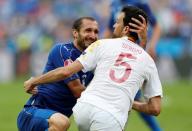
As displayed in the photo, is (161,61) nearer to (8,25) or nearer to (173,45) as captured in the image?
(173,45)

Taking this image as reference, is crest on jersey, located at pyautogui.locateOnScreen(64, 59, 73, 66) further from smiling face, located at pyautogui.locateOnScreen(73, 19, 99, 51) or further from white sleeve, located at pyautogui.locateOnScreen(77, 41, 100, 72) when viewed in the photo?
white sleeve, located at pyautogui.locateOnScreen(77, 41, 100, 72)

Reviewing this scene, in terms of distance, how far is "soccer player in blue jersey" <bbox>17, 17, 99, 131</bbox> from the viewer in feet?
25.1

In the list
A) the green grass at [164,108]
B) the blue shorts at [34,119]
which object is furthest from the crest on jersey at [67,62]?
the green grass at [164,108]

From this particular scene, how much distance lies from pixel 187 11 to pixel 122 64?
2129 centimetres

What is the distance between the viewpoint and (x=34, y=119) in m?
7.72

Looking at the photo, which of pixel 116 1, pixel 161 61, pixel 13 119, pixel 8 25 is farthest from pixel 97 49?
pixel 8 25

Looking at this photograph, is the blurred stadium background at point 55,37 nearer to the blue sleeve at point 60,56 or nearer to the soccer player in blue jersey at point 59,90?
the soccer player in blue jersey at point 59,90

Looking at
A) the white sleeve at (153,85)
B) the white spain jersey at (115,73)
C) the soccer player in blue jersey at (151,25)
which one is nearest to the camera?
the white spain jersey at (115,73)

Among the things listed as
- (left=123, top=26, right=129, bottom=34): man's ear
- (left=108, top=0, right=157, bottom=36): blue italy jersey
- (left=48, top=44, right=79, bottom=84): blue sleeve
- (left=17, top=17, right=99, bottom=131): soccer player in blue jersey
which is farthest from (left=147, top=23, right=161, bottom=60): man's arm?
(left=123, top=26, right=129, bottom=34): man's ear

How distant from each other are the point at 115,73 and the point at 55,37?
19.0 meters

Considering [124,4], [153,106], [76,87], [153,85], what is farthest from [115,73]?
[124,4]

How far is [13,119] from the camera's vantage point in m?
14.3

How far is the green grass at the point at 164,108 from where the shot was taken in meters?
13.3

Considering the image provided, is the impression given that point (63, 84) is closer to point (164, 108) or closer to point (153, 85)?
point (153, 85)
